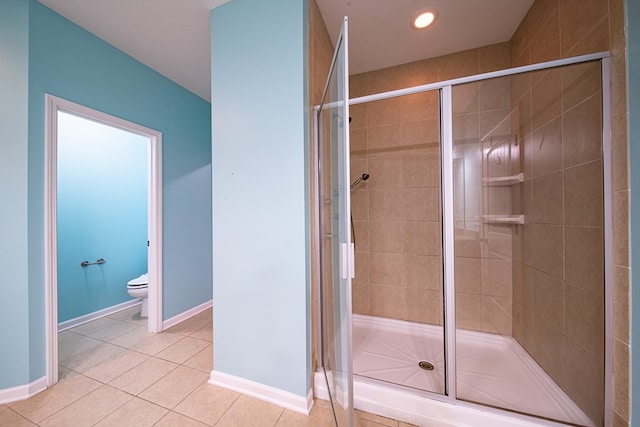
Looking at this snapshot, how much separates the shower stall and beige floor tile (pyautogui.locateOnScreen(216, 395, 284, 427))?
300 millimetres

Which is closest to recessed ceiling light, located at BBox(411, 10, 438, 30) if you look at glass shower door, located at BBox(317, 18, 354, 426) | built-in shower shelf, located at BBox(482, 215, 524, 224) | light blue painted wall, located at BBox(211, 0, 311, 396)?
light blue painted wall, located at BBox(211, 0, 311, 396)

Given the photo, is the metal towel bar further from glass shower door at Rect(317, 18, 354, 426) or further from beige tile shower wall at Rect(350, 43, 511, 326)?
beige tile shower wall at Rect(350, 43, 511, 326)

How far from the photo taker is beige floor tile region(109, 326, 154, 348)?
1.92m

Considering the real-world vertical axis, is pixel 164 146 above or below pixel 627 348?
above

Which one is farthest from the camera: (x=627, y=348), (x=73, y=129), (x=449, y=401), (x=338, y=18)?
(x=73, y=129)

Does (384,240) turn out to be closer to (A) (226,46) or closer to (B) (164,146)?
(A) (226,46)

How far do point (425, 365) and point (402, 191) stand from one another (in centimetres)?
139

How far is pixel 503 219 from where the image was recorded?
5.43ft

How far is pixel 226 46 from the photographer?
1440 mm

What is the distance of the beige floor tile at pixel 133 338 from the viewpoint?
6.30ft

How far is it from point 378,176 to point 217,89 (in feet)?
4.89

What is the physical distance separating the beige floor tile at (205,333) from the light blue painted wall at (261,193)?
2.27ft

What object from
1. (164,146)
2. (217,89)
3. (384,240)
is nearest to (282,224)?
(217,89)

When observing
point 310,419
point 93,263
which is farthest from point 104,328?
point 310,419
